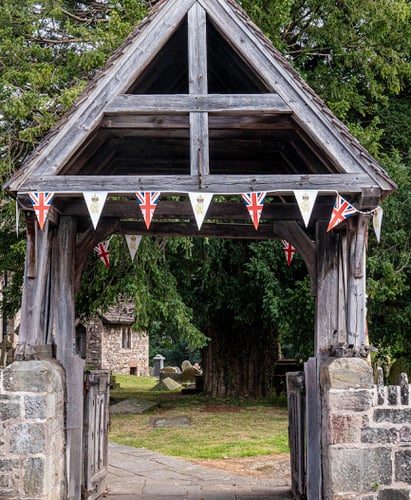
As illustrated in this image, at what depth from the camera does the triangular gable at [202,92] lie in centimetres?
677

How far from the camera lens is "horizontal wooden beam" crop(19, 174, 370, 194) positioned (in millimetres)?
6746

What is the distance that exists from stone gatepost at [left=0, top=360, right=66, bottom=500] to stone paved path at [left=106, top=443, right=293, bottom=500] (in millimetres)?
2121

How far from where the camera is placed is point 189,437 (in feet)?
45.5

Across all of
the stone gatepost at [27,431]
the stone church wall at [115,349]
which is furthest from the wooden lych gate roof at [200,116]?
Answer: the stone church wall at [115,349]

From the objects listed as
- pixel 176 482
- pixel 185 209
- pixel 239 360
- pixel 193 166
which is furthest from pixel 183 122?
pixel 239 360

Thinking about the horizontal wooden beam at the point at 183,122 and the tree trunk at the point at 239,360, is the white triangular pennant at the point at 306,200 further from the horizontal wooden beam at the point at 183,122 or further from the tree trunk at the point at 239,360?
the tree trunk at the point at 239,360

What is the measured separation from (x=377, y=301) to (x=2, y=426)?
10.8 m

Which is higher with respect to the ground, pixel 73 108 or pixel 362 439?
pixel 73 108

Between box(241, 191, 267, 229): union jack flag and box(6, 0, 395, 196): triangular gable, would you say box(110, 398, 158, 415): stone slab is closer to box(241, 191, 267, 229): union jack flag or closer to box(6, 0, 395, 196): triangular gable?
box(6, 0, 395, 196): triangular gable

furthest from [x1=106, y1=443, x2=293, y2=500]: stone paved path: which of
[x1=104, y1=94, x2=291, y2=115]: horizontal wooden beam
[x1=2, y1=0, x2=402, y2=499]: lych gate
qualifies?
[x1=104, y1=94, x2=291, y2=115]: horizontal wooden beam

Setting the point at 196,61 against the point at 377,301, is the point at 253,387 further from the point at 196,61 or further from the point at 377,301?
the point at 196,61

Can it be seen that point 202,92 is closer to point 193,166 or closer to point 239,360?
point 193,166

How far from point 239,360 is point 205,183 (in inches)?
536

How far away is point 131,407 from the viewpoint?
18.5 metres
